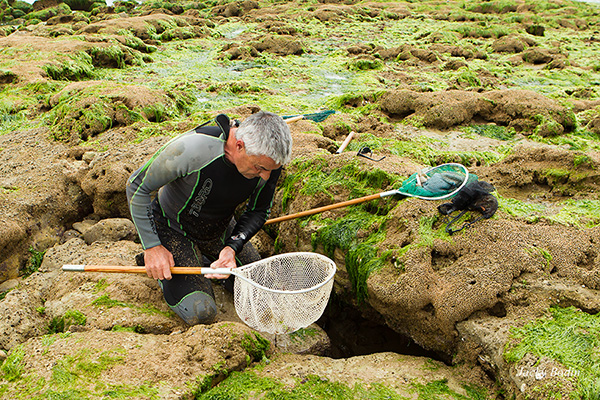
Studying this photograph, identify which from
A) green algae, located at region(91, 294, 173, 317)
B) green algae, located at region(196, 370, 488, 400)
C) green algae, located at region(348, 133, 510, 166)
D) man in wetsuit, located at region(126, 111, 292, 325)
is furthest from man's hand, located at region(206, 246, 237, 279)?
green algae, located at region(348, 133, 510, 166)

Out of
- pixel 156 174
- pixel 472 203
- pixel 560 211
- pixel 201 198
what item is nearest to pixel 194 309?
pixel 201 198

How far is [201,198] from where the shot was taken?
3926mm

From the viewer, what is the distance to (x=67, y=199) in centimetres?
579

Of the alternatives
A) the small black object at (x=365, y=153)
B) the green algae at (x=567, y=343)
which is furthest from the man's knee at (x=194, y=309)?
the small black object at (x=365, y=153)

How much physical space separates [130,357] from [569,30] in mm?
23188

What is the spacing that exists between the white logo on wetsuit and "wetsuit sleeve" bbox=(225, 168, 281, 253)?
42 cm

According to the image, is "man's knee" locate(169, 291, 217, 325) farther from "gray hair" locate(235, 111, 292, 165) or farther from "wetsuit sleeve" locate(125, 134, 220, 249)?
"gray hair" locate(235, 111, 292, 165)

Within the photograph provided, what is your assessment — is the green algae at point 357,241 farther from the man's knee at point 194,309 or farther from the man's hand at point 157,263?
the man's hand at point 157,263

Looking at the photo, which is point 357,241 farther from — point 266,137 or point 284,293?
point 266,137

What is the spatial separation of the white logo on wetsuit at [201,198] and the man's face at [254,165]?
0.34 metres

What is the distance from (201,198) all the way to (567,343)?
3066mm

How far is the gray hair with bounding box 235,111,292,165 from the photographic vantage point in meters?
3.29

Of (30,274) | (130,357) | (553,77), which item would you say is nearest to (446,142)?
(130,357)

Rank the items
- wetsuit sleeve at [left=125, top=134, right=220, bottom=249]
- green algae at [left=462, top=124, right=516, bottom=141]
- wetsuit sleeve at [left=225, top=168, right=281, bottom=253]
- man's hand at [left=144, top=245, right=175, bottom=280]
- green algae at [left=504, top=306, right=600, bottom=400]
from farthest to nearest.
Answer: green algae at [left=462, top=124, right=516, bottom=141]
wetsuit sleeve at [left=225, top=168, right=281, bottom=253]
man's hand at [left=144, top=245, right=175, bottom=280]
wetsuit sleeve at [left=125, top=134, right=220, bottom=249]
green algae at [left=504, top=306, right=600, bottom=400]
